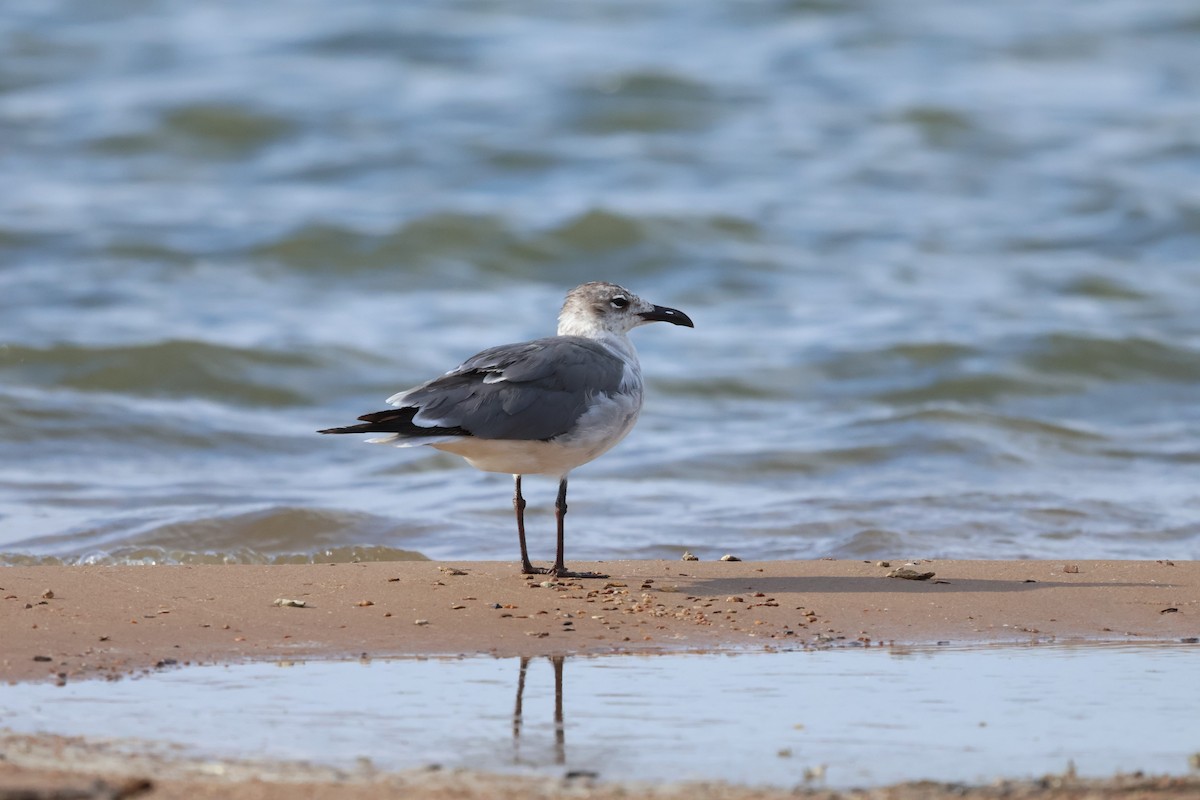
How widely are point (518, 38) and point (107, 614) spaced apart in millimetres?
15792

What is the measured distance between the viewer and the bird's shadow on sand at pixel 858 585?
587 cm

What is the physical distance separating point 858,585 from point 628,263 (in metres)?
8.92

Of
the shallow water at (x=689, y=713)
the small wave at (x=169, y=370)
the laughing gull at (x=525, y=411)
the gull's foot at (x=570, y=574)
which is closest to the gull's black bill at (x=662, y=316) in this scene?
the laughing gull at (x=525, y=411)

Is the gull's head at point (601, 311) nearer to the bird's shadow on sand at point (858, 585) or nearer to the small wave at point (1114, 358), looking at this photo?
the bird's shadow on sand at point (858, 585)

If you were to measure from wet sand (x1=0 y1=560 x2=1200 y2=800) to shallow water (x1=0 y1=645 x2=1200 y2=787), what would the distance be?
0.22 meters

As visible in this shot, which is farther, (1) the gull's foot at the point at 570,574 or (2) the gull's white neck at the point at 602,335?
(2) the gull's white neck at the point at 602,335

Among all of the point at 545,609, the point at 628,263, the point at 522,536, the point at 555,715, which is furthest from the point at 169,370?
the point at 555,715

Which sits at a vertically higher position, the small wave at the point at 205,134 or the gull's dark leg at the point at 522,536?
the small wave at the point at 205,134

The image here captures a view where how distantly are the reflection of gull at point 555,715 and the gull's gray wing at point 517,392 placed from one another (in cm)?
121

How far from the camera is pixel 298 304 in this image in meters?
13.3

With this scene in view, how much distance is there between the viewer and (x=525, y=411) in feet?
19.5

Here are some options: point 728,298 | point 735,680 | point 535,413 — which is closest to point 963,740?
point 735,680

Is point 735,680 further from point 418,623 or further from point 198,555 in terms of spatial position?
point 198,555

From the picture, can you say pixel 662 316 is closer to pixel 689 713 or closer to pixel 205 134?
pixel 689 713
